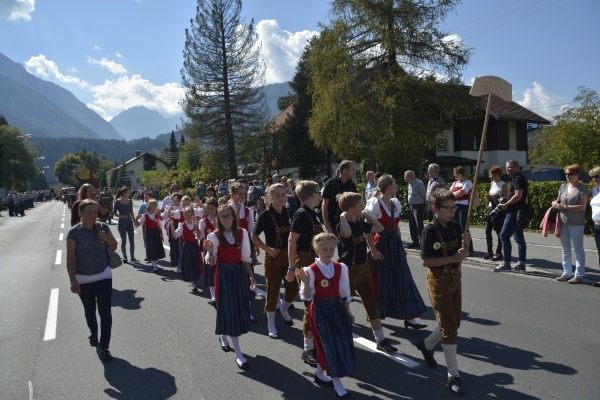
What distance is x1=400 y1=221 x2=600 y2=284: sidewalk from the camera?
8.91 meters

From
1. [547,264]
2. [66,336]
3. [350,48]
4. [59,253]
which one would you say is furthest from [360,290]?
[350,48]

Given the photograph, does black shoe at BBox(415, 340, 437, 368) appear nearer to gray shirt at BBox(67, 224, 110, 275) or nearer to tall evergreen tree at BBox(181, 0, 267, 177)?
gray shirt at BBox(67, 224, 110, 275)

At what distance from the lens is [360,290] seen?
539 cm

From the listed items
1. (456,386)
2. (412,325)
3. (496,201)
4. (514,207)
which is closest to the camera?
(456,386)

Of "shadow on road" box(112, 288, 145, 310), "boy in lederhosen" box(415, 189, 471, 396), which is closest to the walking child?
"shadow on road" box(112, 288, 145, 310)

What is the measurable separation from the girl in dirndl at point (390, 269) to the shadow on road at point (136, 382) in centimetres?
→ 253

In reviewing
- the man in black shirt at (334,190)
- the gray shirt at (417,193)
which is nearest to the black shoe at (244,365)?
the man in black shirt at (334,190)

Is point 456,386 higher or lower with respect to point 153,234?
lower

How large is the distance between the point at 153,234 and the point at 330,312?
810cm

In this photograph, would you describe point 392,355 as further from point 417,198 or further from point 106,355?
point 417,198

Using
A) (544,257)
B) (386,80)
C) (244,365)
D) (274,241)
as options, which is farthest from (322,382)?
(386,80)

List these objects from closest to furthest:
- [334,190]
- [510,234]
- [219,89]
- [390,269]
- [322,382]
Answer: [322,382], [390,269], [334,190], [510,234], [219,89]

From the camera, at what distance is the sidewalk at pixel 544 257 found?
8.91 meters

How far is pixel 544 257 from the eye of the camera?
10391 mm
